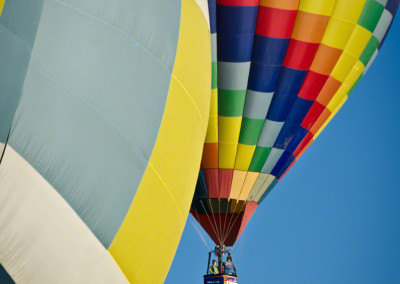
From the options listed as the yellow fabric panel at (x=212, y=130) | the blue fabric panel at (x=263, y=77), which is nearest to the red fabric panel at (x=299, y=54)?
the blue fabric panel at (x=263, y=77)

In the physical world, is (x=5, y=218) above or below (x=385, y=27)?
below

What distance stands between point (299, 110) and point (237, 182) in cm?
123

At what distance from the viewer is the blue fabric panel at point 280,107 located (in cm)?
734

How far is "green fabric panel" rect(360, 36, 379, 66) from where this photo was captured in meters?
7.59

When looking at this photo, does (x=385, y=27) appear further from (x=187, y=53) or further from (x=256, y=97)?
(x=187, y=53)

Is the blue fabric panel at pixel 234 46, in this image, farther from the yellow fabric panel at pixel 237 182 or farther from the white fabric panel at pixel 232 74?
the yellow fabric panel at pixel 237 182

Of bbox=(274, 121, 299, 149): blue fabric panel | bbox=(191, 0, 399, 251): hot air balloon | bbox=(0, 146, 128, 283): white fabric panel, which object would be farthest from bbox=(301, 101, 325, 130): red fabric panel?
bbox=(0, 146, 128, 283): white fabric panel

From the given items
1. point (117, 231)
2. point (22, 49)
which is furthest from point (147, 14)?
point (117, 231)

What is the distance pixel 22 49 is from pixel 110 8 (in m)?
0.82

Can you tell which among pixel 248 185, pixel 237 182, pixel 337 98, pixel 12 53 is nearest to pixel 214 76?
pixel 237 182

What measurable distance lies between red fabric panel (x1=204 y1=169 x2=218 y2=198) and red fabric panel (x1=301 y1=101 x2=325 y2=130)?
1.33 meters

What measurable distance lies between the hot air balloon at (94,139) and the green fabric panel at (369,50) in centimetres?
429

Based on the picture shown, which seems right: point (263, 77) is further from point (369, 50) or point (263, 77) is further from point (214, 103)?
point (369, 50)

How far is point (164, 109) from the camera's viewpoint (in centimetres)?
364
